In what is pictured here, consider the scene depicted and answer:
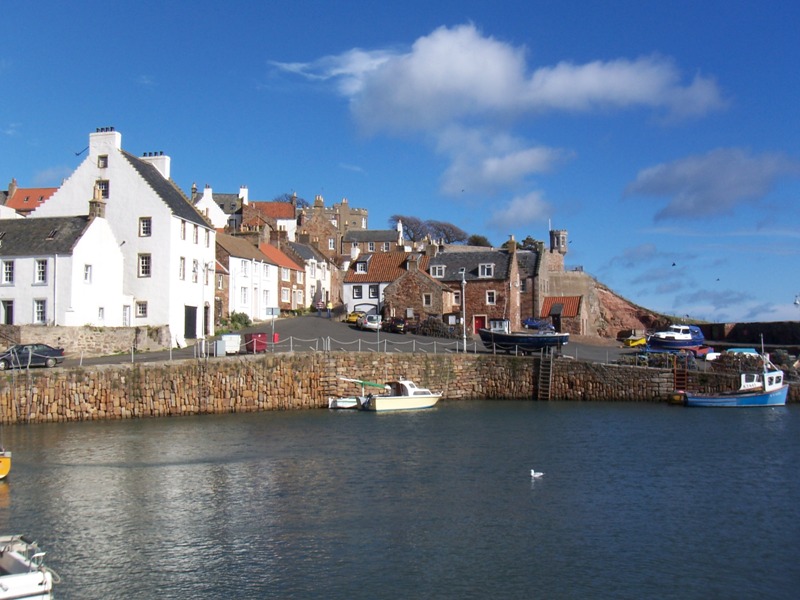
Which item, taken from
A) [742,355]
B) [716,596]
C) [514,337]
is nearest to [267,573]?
[716,596]

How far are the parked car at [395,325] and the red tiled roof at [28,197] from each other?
56.6 metres

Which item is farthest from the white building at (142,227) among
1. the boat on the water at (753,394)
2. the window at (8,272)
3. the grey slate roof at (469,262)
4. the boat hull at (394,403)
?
the boat on the water at (753,394)

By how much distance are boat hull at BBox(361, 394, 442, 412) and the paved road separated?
5358 millimetres

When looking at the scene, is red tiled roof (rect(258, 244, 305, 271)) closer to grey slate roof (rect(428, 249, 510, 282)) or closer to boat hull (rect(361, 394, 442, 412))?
grey slate roof (rect(428, 249, 510, 282))

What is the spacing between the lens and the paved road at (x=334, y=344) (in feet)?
150

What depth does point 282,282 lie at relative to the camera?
251ft

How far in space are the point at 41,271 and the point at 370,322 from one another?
26681 mm

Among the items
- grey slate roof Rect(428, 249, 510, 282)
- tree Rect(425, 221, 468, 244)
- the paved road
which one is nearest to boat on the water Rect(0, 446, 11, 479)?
the paved road

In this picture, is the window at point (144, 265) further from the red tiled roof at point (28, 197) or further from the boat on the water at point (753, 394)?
the red tiled roof at point (28, 197)

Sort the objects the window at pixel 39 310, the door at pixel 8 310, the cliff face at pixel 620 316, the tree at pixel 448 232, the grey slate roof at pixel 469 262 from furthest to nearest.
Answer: the tree at pixel 448 232 < the cliff face at pixel 620 316 < the grey slate roof at pixel 469 262 < the door at pixel 8 310 < the window at pixel 39 310

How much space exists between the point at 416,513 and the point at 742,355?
1494 inches

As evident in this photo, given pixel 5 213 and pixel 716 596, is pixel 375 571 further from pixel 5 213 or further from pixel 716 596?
pixel 5 213

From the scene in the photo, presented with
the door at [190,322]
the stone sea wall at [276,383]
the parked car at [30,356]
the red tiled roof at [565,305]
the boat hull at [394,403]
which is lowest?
the boat hull at [394,403]

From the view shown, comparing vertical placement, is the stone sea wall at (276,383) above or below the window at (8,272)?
below
